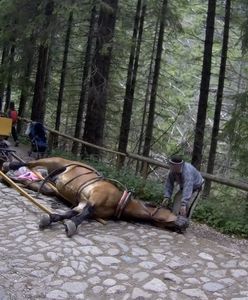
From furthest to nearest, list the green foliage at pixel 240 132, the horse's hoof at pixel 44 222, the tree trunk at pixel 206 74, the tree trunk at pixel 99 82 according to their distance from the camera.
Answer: the tree trunk at pixel 99 82 < the tree trunk at pixel 206 74 < the green foliage at pixel 240 132 < the horse's hoof at pixel 44 222

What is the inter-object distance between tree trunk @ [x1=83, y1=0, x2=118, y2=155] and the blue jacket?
21.5 feet

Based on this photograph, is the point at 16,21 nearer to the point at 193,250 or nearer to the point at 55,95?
the point at 55,95

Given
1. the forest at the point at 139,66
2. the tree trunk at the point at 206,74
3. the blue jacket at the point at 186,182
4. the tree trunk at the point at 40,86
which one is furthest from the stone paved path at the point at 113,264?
the tree trunk at the point at 40,86

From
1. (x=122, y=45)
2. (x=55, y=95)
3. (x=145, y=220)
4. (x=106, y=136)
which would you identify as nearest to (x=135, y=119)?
(x=106, y=136)

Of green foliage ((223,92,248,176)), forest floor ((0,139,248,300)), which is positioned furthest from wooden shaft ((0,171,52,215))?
green foliage ((223,92,248,176))

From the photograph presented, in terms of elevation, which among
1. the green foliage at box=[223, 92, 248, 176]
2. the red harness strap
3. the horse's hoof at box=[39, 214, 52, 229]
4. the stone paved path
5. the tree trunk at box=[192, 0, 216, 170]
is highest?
the tree trunk at box=[192, 0, 216, 170]

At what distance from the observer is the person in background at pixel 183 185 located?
770 cm

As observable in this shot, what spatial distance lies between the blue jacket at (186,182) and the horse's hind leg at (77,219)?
1389 millimetres

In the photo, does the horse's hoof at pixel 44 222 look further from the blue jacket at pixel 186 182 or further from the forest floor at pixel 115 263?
the blue jacket at pixel 186 182

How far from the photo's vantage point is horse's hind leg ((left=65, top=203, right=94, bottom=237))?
22.7ft

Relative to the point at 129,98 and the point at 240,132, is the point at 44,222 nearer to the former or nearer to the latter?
the point at 240,132

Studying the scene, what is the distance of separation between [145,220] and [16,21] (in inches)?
523

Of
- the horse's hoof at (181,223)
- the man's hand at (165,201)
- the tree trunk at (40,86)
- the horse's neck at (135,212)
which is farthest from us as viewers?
the tree trunk at (40,86)

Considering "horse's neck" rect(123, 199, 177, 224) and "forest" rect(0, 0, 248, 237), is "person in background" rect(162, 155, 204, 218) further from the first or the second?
"forest" rect(0, 0, 248, 237)
